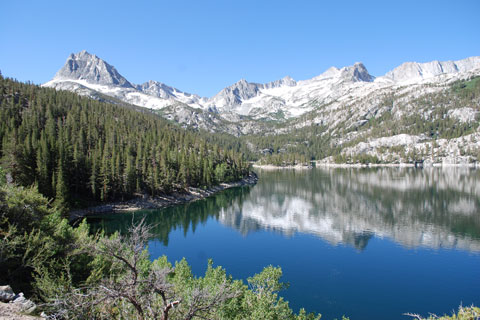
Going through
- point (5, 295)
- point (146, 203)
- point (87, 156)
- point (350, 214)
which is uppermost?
point (87, 156)

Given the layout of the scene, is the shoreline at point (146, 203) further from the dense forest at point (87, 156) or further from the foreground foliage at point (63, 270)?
the foreground foliage at point (63, 270)

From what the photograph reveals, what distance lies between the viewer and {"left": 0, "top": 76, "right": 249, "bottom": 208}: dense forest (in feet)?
224

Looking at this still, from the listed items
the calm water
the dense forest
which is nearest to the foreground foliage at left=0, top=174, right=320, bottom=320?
the calm water

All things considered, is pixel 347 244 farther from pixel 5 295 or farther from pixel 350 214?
pixel 5 295

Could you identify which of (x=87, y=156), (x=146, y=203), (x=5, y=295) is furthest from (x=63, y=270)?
(x=87, y=156)

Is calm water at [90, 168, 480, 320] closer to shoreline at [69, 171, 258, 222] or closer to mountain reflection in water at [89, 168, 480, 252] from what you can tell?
mountain reflection in water at [89, 168, 480, 252]

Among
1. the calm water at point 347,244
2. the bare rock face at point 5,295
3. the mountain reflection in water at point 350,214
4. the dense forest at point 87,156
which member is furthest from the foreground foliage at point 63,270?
the dense forest at point 87,156

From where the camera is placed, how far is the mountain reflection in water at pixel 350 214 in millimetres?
58375

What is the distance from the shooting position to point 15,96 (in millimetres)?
145000

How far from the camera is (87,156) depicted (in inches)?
3684

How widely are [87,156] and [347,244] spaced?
3219 inches

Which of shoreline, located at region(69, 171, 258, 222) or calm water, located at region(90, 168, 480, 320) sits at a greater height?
shoreline, located at region(69, 171, 258, 222)

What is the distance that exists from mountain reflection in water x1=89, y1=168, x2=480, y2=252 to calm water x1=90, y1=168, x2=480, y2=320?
25 cm

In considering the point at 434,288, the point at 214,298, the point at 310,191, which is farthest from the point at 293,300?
the point at 310,191
